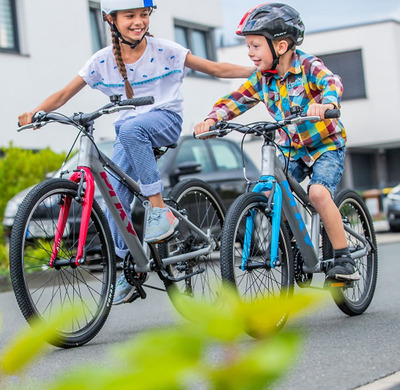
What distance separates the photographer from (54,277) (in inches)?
169

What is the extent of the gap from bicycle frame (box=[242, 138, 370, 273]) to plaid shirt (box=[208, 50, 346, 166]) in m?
0.21

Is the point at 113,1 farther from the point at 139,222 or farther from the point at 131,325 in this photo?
the point at 139,222

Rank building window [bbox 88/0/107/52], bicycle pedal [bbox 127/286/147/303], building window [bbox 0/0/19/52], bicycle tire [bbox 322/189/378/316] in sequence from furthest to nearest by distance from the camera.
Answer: building window [bbox 88/0/107/52], building window [bbox 0/0/19/52], bicycle tire [bbox 322/189/378/316], bicycle pedal [bbox 127/286/147/303]

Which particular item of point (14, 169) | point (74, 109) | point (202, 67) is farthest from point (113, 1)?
point (74, 109)

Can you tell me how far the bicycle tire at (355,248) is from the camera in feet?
16.4

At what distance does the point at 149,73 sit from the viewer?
470cm

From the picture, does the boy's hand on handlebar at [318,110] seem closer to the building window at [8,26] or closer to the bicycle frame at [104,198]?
the bicycle frame at [104,198]

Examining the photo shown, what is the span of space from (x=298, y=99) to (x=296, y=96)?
0.02 metres

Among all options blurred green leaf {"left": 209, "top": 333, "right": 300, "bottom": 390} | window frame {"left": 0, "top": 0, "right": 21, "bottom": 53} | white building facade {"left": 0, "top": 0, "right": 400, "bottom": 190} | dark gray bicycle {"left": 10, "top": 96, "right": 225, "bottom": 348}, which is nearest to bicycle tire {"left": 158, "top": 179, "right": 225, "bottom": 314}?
dark gray bicycle {"left": 10, "top": 96, "right": 225, "bottom": 348}

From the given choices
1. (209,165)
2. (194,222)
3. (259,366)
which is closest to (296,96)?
(194,222)

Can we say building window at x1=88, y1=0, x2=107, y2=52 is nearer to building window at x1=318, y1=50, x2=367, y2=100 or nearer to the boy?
the boy

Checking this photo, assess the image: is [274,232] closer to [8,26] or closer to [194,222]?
[194,222]

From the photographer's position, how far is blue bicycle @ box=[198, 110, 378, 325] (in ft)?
13.5

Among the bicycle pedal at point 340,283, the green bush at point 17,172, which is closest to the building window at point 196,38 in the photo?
the green bush at point 17,172
